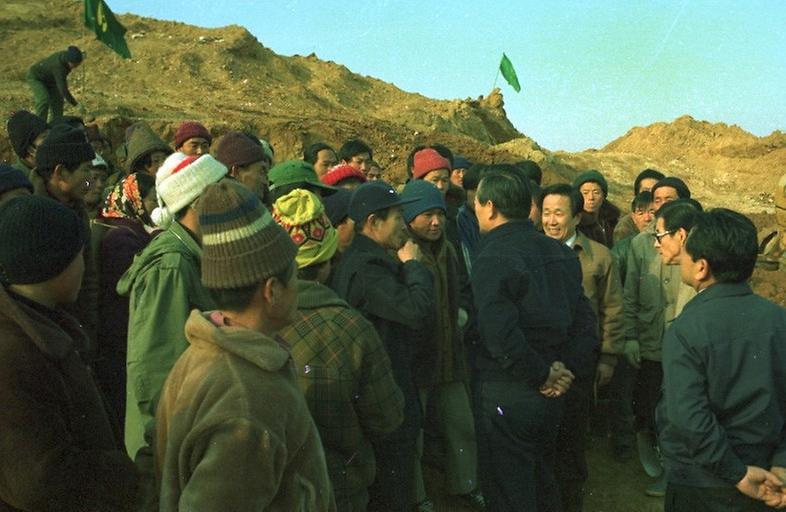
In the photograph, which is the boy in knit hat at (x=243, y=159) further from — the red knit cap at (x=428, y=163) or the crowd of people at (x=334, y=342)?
the red knit cap at (x=428, y=163)

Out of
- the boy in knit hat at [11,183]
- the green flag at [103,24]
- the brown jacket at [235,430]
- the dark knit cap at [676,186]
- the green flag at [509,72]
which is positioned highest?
the green flag at [509,72]

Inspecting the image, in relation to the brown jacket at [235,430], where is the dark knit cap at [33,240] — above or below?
above

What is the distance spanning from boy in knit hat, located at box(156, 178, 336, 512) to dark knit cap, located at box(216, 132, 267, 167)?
2288 millimetres

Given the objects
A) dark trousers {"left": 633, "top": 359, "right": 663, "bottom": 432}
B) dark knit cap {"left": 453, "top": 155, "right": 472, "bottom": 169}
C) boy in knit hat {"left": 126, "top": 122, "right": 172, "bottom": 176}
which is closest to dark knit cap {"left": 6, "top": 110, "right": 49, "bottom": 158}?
boy in knit hat {"left": 126, "top": 122, "right": 172, "bottom": 176}

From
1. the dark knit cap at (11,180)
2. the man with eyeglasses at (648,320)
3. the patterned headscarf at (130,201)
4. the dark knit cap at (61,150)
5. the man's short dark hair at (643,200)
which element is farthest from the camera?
the man's short dark hair at (643,200)

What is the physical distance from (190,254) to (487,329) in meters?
1.48

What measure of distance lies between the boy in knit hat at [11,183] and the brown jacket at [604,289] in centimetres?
356

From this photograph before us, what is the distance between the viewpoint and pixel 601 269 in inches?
202

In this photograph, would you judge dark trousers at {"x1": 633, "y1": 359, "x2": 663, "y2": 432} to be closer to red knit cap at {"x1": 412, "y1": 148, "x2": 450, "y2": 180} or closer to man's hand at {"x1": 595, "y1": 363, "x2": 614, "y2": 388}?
man's hand at {"x1": 595, "y1": 363, "x2": 614, "y2": 388}

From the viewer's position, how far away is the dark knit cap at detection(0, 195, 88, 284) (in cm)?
213

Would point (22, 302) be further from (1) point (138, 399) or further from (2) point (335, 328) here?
(2) point (335, 328)

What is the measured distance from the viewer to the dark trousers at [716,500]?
2.90 meters

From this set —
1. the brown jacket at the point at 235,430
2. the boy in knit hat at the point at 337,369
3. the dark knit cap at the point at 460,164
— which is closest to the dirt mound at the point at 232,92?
the dark knit cap at the point at 460,164

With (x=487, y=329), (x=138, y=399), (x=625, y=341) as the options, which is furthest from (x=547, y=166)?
(x=138, y=399)
